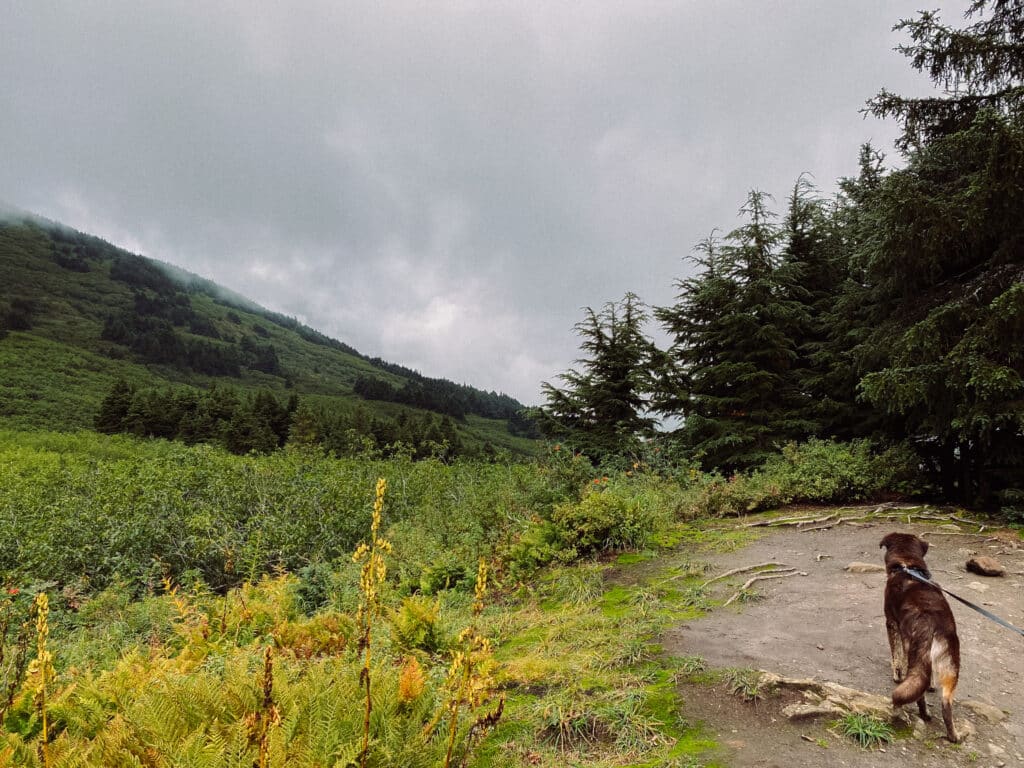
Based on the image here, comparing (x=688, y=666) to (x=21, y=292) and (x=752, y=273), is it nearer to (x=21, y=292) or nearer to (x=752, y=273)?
(x=752, y=273)

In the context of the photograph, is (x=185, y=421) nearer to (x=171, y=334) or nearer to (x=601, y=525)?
(x=601, y=525)

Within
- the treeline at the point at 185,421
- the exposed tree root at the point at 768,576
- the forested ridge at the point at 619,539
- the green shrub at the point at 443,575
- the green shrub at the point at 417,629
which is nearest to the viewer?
the forested ridge at the point at 619,539

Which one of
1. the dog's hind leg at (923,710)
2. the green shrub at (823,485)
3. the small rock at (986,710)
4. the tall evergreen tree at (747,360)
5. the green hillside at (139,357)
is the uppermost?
the green hillside at (139,357)

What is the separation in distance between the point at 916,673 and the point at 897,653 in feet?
2.40

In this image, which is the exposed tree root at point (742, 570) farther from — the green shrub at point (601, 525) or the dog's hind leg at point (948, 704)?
the dog's hind leg at point (948, 704)

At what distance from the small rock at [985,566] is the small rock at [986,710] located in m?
3.96

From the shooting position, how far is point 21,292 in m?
129

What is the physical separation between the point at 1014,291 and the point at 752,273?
7.56 m

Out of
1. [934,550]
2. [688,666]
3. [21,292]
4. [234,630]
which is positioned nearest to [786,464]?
[934,550]

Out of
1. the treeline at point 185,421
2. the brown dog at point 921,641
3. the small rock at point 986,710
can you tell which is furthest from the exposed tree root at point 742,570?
the treeline at point 185,421

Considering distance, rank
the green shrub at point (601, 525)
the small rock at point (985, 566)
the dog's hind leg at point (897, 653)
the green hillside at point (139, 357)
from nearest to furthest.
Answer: the dog's hind leg at point (897, 653) → the small rock at point (985, 566) → the green shrub at point (601, 525) → the green hillside at point (139, 357)

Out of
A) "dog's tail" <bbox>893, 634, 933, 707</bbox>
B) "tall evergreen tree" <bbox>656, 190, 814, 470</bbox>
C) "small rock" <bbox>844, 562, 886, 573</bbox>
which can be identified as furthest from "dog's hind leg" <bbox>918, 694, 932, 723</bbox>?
"tall evergreen tree" <bbox>656, 190, 814, 470</bbox>

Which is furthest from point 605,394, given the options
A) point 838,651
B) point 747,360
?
point 838,651

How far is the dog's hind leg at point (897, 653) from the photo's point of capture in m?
3.26
